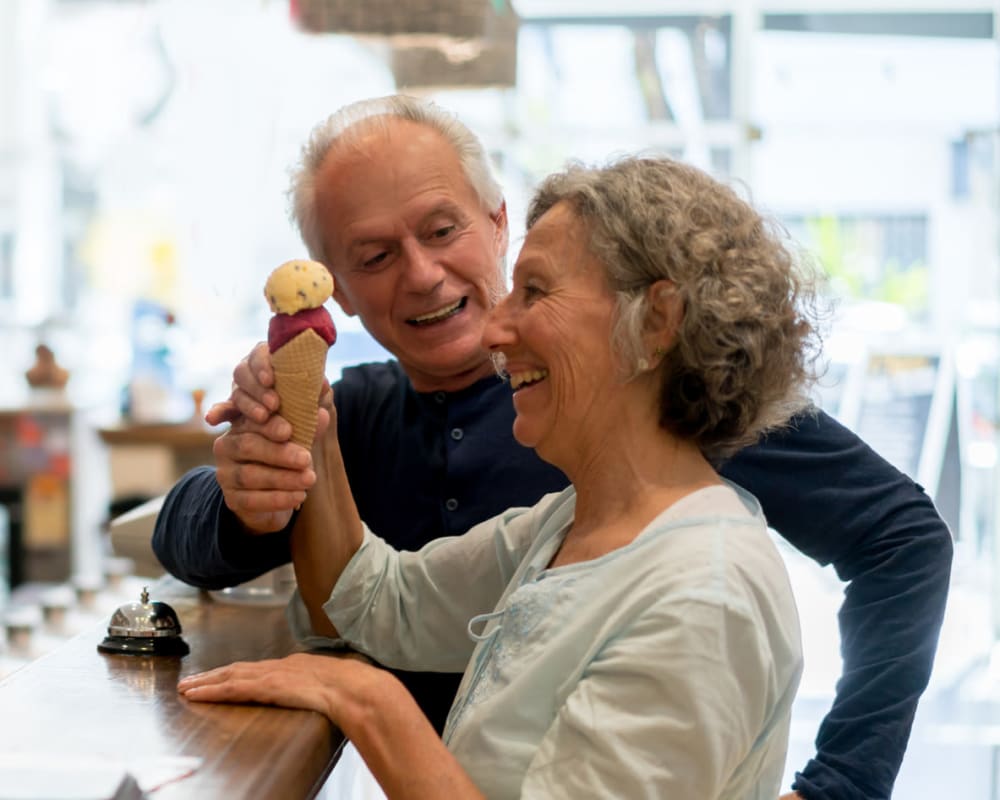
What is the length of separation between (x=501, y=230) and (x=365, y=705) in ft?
3.33

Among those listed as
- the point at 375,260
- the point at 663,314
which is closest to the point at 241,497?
the point at 375,260

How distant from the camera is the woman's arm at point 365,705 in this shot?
4.35 feet

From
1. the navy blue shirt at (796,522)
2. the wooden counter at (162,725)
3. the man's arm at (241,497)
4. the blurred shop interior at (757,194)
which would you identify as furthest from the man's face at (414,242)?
the blurred shop interior at (757,194)

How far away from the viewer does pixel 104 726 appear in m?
1.36

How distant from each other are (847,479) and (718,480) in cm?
38

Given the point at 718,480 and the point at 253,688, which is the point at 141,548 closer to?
the point at 253,688

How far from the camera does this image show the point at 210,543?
188cm

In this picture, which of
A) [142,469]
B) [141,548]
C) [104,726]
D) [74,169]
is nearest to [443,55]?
[141,548]

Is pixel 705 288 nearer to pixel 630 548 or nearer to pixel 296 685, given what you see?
pixel 630 548

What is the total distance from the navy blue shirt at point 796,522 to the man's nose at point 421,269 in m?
0.20

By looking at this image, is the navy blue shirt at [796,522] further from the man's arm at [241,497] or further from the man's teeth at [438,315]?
the man's teeth at [438,315]

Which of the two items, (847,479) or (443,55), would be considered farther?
(443,55)

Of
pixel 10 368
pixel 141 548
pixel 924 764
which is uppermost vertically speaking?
pixel 141 548

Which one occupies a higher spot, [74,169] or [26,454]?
[74,169]
